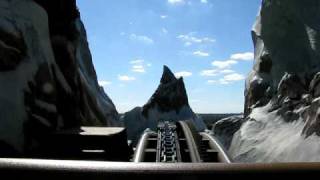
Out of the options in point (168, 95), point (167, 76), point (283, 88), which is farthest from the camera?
point (167, 76)

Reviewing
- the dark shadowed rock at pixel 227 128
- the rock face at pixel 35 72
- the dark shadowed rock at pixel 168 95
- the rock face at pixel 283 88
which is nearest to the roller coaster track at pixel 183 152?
the rock face at pixel 35 72

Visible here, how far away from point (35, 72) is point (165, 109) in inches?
2409

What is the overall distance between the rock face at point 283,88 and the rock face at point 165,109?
2345 centimetres

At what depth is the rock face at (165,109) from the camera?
66.5 meters

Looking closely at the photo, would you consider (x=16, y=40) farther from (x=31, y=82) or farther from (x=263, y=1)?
(x=263, y=1)

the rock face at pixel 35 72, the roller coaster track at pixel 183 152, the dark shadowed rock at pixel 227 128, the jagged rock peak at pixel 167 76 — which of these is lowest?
the dark shadowed rock at pixel 227 128

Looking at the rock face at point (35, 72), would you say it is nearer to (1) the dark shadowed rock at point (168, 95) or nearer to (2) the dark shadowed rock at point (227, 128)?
(2) the dark shadowed rock at point (227, 128)

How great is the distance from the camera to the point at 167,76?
74.4 meters

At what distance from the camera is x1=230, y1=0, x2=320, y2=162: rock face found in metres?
25.1

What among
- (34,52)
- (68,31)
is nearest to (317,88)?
(68,31)

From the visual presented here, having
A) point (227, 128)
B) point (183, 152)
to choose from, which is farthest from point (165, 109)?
point (183, 152)

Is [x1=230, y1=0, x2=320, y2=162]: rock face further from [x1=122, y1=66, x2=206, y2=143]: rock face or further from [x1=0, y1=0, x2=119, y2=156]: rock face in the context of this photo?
[x1=122, y1=66, x2=206, y2=143]: rock face

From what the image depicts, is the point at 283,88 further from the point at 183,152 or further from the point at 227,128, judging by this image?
the point at 183,152

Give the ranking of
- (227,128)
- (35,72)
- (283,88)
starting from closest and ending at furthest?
(35,72)
(283,88)
(227,128)
